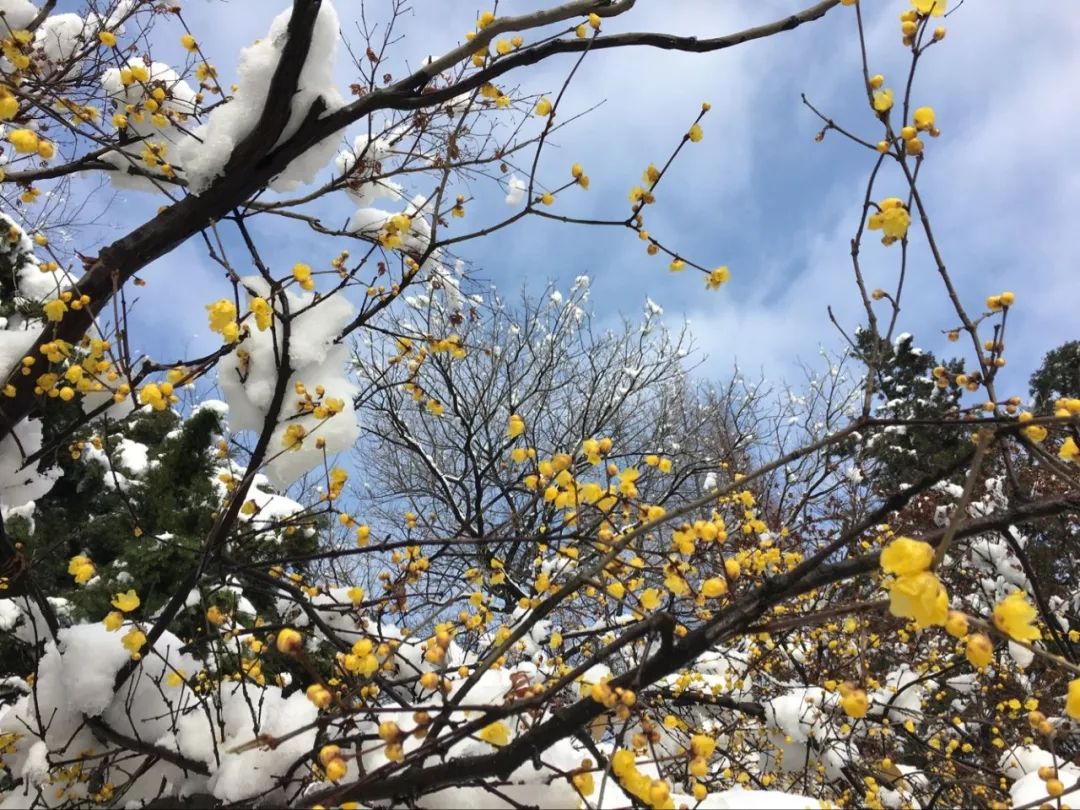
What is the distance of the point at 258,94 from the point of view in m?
2.31

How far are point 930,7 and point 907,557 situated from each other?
1520mm

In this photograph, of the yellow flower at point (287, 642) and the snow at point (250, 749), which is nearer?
the yellow flower at point (287, 642)

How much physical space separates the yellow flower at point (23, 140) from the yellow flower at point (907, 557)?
7.68ft

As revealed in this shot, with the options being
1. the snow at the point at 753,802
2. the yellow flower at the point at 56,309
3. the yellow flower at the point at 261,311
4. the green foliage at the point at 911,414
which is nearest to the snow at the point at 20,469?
the yellow flower at the point at 56,309

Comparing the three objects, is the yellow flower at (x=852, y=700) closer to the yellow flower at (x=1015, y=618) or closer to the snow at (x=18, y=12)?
the yellow flower at (x=1015, y=618)

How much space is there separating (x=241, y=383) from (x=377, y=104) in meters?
1.33

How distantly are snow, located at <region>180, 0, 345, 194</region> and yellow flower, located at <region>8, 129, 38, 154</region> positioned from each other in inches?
22.5

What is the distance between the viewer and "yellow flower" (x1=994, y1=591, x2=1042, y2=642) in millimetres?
738

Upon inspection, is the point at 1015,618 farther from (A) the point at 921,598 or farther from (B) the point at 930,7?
(B) the point at 930,7

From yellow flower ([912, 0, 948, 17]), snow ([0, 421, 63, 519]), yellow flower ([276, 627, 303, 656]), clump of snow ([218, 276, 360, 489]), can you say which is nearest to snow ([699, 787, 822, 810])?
yellow flower ([276, 627, 303, 656])

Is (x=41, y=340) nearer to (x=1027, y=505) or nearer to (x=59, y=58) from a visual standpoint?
(x=59, y=58)

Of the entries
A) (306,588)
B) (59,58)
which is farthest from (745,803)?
(59,58)

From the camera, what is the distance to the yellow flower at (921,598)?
2.42 ft

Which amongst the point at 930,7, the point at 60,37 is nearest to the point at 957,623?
the point at 930,7
